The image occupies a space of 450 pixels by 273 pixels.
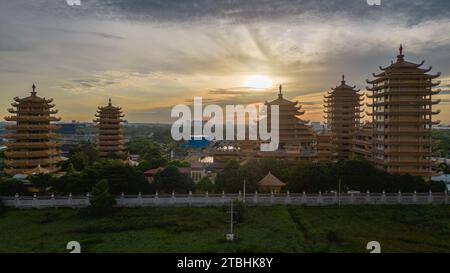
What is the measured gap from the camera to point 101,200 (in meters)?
13.6

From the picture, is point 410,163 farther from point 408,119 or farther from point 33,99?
point 33,99

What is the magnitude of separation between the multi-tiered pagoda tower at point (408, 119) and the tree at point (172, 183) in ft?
33.7

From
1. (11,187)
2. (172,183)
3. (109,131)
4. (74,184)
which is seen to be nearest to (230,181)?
(172,183)

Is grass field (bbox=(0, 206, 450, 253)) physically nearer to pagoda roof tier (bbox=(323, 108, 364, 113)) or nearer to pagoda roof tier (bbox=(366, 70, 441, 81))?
pagoda roof tier (bbox=(366, 70, 441, 81))

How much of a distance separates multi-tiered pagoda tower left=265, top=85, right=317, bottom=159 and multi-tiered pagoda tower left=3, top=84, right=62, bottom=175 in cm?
1347

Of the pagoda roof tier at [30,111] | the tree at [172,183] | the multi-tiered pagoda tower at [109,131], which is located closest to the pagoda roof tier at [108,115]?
the multi-tiered pagoda tower at [109,131]

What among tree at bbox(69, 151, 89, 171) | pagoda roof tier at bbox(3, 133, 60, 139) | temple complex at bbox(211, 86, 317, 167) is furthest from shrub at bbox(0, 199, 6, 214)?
temple complex at bbox(211, 86, 317, 167)

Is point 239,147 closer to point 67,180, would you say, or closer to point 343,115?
point 343,115

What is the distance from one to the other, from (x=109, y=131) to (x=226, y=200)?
15.9 m

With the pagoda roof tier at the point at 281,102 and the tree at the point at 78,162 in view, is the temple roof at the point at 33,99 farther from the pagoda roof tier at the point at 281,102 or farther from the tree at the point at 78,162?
the pagoda roof tier at the point at 281,102

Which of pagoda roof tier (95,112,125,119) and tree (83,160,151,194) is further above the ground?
pagoda roof tier (95,112,125,119)

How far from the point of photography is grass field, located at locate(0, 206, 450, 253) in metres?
9.73

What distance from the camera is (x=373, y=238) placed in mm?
10219
